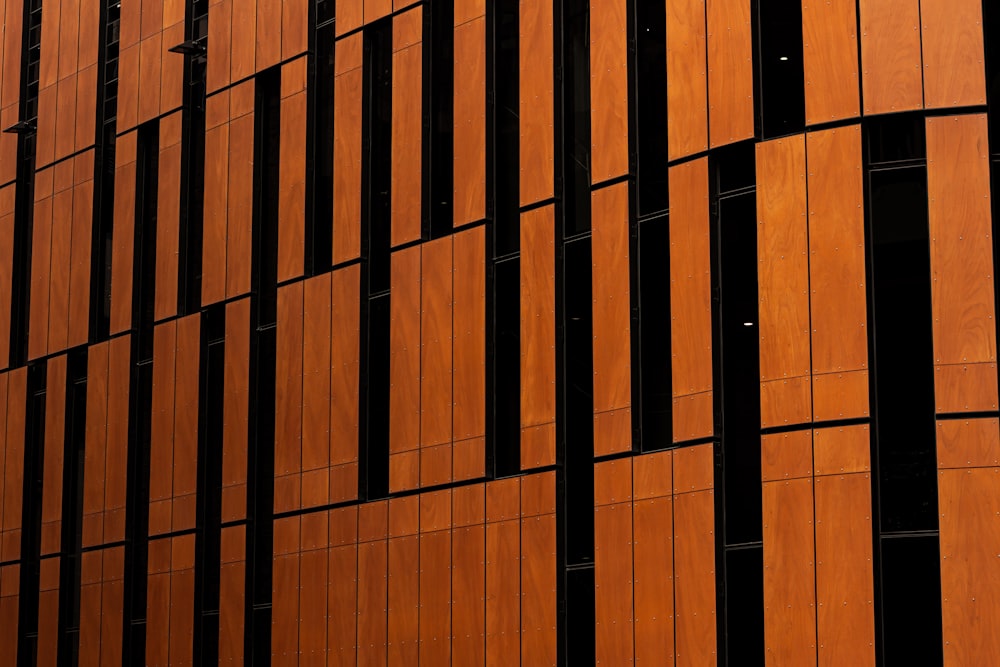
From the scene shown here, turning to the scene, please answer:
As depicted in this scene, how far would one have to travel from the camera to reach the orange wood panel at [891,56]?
65.7ft

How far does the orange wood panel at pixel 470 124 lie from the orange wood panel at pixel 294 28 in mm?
4165

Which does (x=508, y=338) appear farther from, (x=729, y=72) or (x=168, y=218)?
(x=168, y=218)

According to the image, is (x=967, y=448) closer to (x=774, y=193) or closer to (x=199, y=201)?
(x=774, y=193)

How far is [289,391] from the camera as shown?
90.6ft

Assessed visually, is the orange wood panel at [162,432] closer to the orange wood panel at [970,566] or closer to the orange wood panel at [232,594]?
the orange wood panel at [232,594]

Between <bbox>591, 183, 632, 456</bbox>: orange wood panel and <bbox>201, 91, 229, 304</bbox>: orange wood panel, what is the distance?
9.17 meters

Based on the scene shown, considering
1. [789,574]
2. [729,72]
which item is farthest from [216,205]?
[789,574]

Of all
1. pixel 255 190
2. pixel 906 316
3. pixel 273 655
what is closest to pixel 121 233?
pixel 255 190

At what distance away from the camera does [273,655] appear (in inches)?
1068

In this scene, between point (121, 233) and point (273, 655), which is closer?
point (273, 655)

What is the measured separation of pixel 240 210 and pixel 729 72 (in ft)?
35.7

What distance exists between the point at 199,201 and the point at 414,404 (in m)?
7.69

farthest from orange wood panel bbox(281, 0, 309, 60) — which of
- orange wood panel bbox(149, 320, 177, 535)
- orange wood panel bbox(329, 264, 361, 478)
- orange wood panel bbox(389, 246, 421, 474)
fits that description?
orange wood panel bbox(149, 320, 177, 535)

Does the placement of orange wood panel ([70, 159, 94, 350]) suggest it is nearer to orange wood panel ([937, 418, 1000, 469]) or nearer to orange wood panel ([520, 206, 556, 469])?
orange wood panel ([520, 206, 556, 469])
